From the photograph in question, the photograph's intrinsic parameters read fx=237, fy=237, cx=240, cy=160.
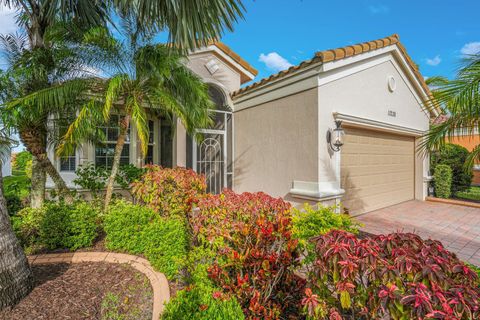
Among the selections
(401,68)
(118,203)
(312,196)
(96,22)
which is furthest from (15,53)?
(401,68)

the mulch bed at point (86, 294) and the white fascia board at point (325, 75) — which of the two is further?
the white fascia board at point (325, 75)

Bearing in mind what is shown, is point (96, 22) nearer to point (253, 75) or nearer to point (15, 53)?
point (15, 53)

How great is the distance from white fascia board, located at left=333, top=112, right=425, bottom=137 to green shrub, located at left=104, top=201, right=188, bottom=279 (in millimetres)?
4897

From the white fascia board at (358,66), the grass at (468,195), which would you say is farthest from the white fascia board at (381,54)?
the grass at (468,195)

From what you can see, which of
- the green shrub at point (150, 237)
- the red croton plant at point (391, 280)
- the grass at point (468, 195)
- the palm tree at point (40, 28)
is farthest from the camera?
the grass at point (468, 195)

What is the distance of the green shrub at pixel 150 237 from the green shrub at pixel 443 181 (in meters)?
11.6

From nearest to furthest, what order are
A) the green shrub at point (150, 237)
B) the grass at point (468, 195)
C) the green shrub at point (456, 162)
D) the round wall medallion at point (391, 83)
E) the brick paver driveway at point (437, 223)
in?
the green shrub at point (150, 237)
the brick paver driveway at point (437, 223)
the round wall medallion at point (391, 83)
the grass at point (468, 195)
the green shrub at point (456, 162)

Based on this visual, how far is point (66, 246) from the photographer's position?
14.8 feet

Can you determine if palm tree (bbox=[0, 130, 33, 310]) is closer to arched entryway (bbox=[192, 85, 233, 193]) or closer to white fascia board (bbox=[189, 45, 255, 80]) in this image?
arched entryway (bbox=[192, 85, 233, 193])

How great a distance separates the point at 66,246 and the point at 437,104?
25.6 feet

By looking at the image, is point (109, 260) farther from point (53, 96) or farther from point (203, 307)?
point (53, 96)

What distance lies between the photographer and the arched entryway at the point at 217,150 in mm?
8348

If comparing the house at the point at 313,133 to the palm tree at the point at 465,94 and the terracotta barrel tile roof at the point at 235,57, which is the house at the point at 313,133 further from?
the palm tree at the point at 465,94

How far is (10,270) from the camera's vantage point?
2902 mm
